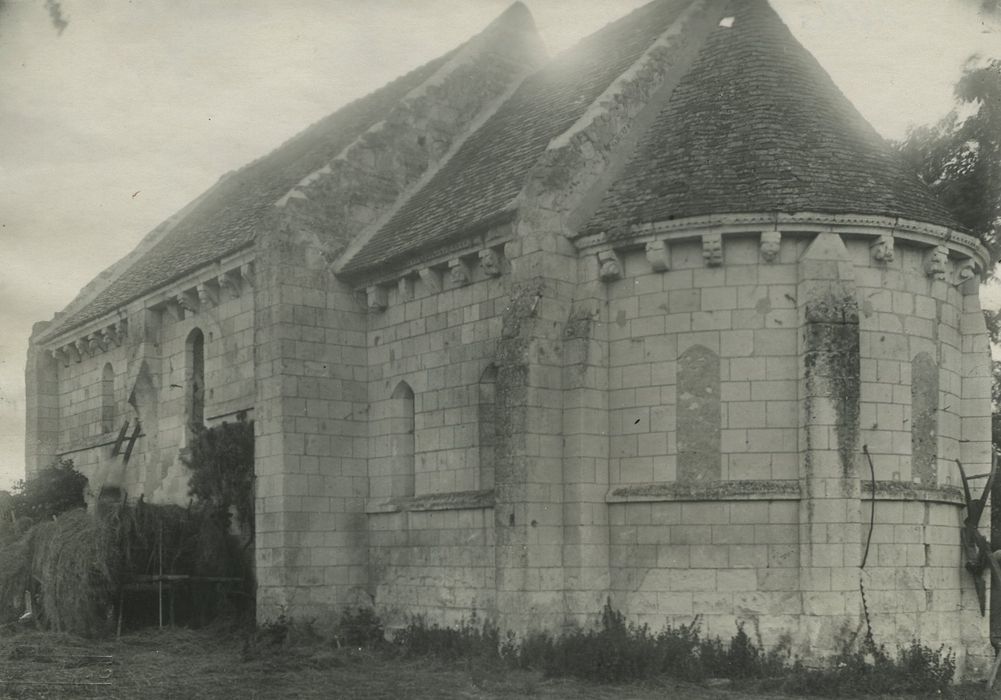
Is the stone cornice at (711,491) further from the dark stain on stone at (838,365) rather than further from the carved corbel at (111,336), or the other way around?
the carved corbel at (111,336)

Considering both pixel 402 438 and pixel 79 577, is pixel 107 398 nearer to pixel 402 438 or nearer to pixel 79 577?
pixel 79 577

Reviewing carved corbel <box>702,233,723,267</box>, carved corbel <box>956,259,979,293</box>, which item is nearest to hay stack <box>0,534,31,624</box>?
carved corbel <box>702,233,723,267</box>

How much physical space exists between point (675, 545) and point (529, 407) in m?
2.75

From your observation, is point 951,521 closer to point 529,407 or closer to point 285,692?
point 529,407

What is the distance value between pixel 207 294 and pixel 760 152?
11.6 m

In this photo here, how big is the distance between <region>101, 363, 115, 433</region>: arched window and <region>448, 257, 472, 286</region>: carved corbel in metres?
12.5

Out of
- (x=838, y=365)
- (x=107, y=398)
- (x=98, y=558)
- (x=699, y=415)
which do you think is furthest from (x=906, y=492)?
(x=107, y=398)

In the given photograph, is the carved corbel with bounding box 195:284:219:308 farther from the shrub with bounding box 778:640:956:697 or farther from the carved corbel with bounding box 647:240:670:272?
the shrub with bounding box 778:640:956:697

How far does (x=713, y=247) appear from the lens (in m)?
15.8

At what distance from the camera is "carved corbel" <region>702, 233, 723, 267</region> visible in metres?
15.8

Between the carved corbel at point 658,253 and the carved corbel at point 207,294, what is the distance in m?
10.3

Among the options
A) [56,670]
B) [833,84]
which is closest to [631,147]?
[833,84]

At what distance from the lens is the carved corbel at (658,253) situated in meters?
16.0

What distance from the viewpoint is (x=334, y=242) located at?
20.8 meters
